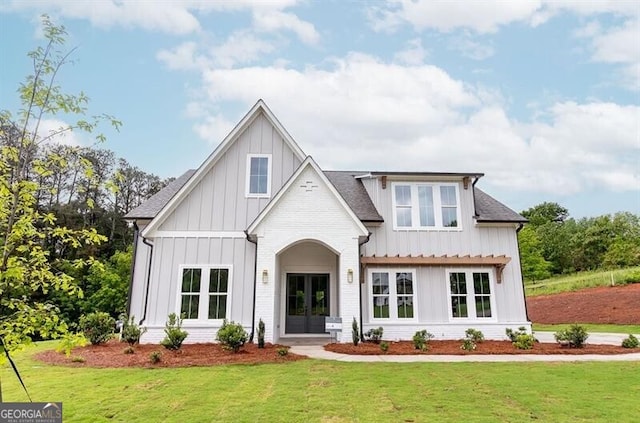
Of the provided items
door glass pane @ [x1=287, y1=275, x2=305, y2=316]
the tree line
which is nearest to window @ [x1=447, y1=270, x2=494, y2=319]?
door glass pane @ [x1=287, y1=275, x2=305, y2=316]

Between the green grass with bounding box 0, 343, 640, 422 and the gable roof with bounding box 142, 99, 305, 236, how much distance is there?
17.8ft

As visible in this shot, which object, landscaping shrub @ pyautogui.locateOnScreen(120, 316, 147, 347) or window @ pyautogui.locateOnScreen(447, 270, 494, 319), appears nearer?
landscaping shrub @ pyautogui.locateOnScreen(120, 316, 147, 347)

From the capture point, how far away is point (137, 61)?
47.2 feet

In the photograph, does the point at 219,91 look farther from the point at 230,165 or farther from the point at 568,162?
the point at 568,162

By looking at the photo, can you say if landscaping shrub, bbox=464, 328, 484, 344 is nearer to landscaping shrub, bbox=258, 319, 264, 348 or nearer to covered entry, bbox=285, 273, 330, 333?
covered entry, bbox=285, 273, 330, 333

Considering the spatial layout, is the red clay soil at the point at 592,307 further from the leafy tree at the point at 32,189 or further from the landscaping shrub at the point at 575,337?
the leafy tree at the point at 32,189

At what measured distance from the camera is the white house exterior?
39.6 ft

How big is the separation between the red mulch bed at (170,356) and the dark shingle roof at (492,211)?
8948 millimetres

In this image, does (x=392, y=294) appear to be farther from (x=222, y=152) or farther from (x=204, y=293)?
(x=222, y=152)

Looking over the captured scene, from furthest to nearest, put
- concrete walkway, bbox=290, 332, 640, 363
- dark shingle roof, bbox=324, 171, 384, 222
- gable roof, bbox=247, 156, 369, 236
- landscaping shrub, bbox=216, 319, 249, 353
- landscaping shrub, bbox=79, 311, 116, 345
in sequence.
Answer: dark shingle roof, bbox=324, 171, 384, 222
gable roof, bbox=247, 156, 369, 236
landscaping shrub, bbox=79, 311, 116, 345
landscaping shrub, bbox=216, 319, 249, 353
concrete walkway, bbox=290, 332, 640, 363

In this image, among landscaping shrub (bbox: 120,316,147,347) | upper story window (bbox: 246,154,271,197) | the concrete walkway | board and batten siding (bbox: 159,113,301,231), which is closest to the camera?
the concrete walkway

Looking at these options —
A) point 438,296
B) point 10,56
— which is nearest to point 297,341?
point 438,296

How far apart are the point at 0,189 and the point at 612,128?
4093cm

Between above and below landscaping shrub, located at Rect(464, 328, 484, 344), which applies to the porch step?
below
